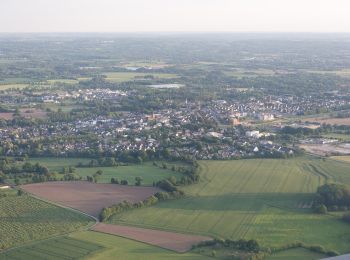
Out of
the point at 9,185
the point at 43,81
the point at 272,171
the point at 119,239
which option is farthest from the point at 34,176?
the point at 43,81

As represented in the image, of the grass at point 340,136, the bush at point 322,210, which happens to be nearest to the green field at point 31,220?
the bush at point 322,210

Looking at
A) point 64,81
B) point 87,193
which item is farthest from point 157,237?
point 64,81

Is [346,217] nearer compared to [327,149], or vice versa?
[346,217]

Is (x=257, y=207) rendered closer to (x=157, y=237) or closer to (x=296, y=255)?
(x=296, y=255)

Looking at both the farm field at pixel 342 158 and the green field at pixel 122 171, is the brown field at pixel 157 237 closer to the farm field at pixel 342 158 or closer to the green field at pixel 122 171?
the green field at pixel 122 171

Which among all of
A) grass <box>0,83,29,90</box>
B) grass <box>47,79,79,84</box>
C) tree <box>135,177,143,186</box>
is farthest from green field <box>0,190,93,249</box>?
grass <box>47,79,79,84</box>

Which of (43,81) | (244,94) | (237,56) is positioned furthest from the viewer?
(237,56)

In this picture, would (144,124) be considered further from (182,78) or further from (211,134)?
(182,78)
